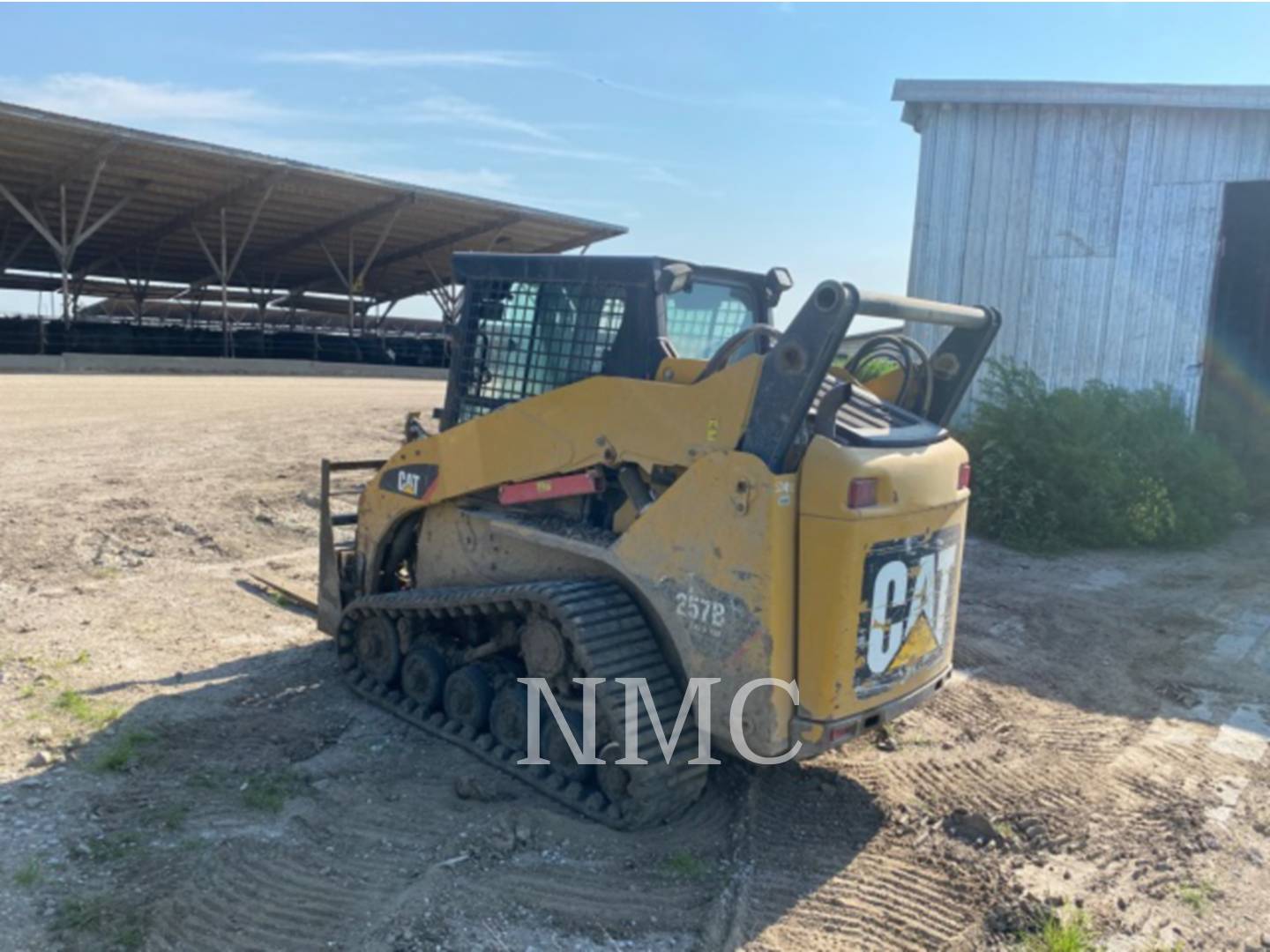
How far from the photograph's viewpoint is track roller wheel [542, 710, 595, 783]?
4.25 meters

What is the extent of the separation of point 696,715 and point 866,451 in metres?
1.24

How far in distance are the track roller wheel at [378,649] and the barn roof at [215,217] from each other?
16.8 metres

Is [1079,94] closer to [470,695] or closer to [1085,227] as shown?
[1085,227]

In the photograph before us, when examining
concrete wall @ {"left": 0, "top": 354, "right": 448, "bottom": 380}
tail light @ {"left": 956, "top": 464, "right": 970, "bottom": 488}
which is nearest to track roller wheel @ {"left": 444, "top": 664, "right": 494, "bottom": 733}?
tail light @ {"left": 956, "top": 464, "right": 970, "bottom": 488}

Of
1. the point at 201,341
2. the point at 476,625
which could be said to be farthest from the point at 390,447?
the point at 201,341

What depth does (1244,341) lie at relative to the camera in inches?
572

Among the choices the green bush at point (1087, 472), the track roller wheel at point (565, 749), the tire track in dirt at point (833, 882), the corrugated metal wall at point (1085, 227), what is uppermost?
the corrugated metal wall at point (1085, 227)

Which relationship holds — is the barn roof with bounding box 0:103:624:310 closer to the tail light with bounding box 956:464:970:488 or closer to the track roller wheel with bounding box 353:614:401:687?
the track roller wheel with bounding box 353:614:401:687

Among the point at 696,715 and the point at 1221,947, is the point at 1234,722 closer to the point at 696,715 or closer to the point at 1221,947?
the point at 1221,947

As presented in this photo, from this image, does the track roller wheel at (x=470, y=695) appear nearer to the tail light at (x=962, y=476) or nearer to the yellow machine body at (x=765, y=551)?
the yellow machine body at (x=765, y=551)

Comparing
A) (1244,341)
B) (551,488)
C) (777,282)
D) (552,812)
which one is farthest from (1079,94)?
(552,812)

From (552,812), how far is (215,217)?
2566 centimetres

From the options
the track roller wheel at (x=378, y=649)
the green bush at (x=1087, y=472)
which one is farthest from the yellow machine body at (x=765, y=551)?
the green bush at (x=1087, y=472)

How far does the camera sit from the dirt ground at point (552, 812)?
11.3 ft
